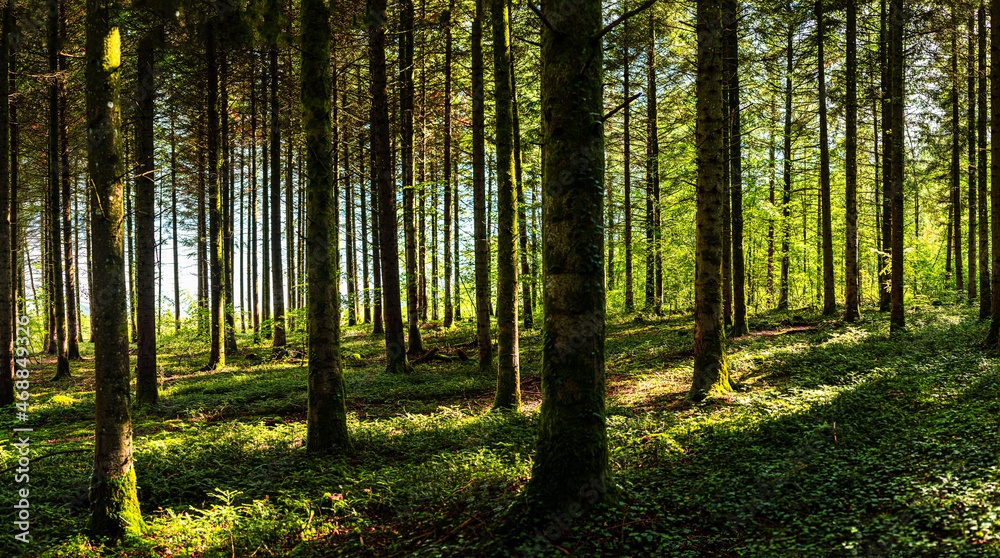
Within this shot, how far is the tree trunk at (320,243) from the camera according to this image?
22.1 feet

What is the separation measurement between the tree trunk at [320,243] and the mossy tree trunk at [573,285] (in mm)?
3633

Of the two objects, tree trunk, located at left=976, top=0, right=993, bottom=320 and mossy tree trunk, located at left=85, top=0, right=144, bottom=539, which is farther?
tree trunk, located at left=976, top=0, right=993, bottom=320

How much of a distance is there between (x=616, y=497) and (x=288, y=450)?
17.1ft

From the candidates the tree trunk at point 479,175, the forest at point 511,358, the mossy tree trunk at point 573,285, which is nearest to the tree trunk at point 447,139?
the forest at point 511,358

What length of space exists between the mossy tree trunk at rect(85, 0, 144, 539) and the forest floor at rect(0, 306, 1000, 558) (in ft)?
1.05

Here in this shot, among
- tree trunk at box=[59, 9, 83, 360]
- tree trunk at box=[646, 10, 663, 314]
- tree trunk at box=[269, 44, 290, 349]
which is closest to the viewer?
tree trunk at box=[59, 9, 83, 360]

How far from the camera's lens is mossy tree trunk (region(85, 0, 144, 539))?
4.60 m

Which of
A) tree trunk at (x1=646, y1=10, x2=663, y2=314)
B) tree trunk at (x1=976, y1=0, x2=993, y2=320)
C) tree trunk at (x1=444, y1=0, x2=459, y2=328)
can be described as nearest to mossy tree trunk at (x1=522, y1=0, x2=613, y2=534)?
tree trunk at (x1=444, y1=0, x2=459, y2=328)

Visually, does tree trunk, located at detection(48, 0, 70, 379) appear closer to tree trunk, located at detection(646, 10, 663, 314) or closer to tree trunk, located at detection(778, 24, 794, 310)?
tree trunk, located at detection(646, 10, 663, 314)

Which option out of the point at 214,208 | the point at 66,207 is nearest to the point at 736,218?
the point at 214,208

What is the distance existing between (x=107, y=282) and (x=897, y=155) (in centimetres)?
1840

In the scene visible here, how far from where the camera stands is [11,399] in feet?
36.9

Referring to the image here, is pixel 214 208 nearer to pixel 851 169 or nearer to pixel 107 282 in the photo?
pixel 107 282

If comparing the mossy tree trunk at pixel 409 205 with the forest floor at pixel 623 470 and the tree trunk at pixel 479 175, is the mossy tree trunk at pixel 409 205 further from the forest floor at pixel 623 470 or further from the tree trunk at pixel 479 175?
the forest floor at pixel 623 470
